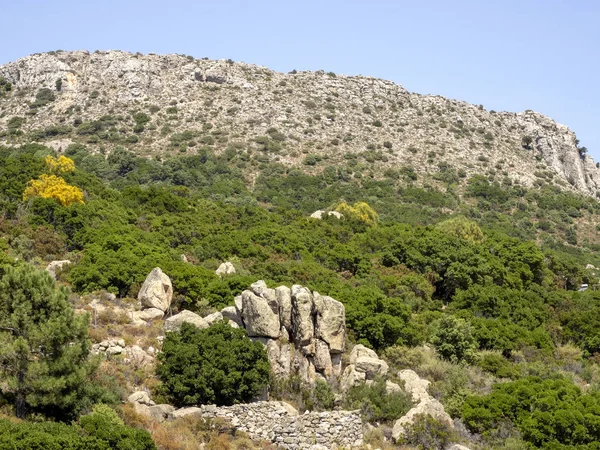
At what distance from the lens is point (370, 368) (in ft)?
78.2

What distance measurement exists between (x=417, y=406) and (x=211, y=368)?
6.69 m

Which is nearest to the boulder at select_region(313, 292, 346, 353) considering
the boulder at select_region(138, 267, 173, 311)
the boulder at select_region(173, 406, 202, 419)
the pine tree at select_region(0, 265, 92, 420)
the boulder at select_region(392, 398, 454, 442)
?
the boulder at select_region(392, 398, 454, 442)

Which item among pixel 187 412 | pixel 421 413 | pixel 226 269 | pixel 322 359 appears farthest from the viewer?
pixel 226 269

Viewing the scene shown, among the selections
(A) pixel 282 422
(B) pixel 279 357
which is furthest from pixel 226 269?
(A) pixel 282 422

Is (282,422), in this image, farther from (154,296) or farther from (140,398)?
(154,296)

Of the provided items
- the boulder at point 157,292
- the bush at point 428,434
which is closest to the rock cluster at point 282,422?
the bush at point 428,434

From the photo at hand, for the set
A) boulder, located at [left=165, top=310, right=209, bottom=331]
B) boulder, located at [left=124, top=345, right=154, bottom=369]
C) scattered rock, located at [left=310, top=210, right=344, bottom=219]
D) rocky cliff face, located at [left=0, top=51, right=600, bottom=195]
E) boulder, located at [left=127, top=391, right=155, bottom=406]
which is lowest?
boulder, located at [left=127, top=391, right=155, bottom=406]

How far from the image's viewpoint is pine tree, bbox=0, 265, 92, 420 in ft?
56.9

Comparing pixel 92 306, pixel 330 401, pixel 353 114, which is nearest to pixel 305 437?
pixel 330 401

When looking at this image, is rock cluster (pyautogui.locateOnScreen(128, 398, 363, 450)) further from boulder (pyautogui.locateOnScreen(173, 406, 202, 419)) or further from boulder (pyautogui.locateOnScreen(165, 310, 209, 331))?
boulder (pyautogui.locateOnScreen(165, 310, 209, 331))

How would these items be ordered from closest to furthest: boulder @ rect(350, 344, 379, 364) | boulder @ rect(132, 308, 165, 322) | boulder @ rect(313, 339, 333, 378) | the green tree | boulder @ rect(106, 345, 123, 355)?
boulder @ rect(106, 345, 123, 355), boulder @ rect(313, 339, 333, 378), boulder @ rect(350, 344, 379, 364), boulder @ rect(132, 308, 165, 322), the green tree

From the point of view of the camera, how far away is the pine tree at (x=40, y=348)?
56.9 feet

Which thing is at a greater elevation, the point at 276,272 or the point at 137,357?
the point at 276,272

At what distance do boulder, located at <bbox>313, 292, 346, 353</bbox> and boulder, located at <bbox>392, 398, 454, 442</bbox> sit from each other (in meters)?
3.70
